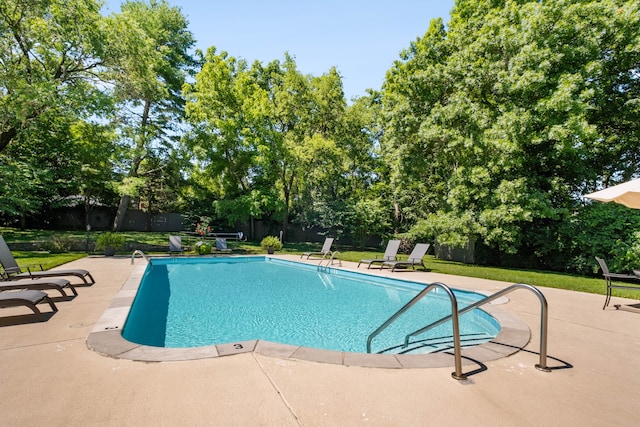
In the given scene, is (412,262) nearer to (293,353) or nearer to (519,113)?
(519,113)

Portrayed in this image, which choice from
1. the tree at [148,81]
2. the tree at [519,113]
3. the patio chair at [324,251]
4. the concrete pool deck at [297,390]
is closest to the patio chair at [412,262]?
the patio chair at [324,251]

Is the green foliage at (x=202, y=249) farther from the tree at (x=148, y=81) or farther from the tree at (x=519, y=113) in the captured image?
the tree at (x=519, y=113)

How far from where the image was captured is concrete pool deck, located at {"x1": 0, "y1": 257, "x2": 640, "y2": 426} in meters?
2.18

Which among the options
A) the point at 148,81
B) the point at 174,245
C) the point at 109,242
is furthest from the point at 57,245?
the point at 148,81

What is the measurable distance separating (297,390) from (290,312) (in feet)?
14.1

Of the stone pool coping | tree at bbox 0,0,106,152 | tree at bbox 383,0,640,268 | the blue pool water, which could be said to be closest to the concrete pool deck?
the stone pool coping

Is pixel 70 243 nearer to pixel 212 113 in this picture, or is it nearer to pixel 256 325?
pixel 212 113

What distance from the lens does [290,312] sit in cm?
676

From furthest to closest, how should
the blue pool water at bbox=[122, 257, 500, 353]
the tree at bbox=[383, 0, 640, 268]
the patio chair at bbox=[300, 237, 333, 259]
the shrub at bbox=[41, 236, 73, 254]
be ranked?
the shrub at bbox=[41, 236, 73, 254] → the patio chair at bbox=[300, 237, 333, 259] → the tree at bbox=[383, 0, 640, 268] → the blue pool water at bbox=[122, 257, 500, 353]

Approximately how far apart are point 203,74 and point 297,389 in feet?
73.4

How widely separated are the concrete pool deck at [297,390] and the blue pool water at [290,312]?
1489 mm

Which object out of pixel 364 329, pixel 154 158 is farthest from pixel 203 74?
pixel 364 329

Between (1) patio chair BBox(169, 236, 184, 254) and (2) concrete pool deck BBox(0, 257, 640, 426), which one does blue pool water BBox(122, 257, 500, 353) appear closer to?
(2) concrete pool deck BBox(0, 257, 640, 426)

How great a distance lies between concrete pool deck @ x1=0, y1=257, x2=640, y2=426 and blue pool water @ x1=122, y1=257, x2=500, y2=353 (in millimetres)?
1489
